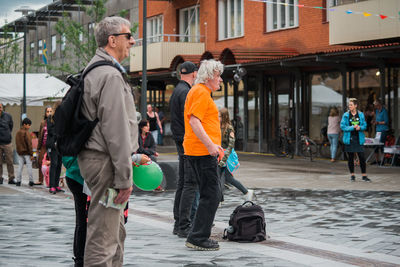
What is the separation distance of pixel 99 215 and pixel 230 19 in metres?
24.2

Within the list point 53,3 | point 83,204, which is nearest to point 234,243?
point 83,204

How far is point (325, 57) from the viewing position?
757 inches

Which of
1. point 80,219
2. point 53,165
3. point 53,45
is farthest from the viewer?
point 53,45

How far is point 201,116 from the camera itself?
6.82 m

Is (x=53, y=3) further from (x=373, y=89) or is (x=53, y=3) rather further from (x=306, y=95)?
(x=373, y=89)

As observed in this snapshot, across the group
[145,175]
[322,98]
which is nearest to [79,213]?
[145,175]

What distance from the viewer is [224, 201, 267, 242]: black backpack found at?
7.46 m

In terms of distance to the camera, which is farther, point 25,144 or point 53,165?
point 25,144

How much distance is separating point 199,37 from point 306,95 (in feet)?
26.5

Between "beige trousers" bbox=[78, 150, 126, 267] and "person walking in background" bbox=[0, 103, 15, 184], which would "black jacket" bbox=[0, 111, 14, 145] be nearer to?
"person walking in background" bbox=[0, 103, 15, 184]

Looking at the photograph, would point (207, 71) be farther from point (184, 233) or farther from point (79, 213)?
point (79, 213)

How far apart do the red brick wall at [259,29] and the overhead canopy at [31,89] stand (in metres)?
7.12

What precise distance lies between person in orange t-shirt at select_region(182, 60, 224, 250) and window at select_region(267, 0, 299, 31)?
17.3 m

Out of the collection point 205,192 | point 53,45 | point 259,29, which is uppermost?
point 53,45
